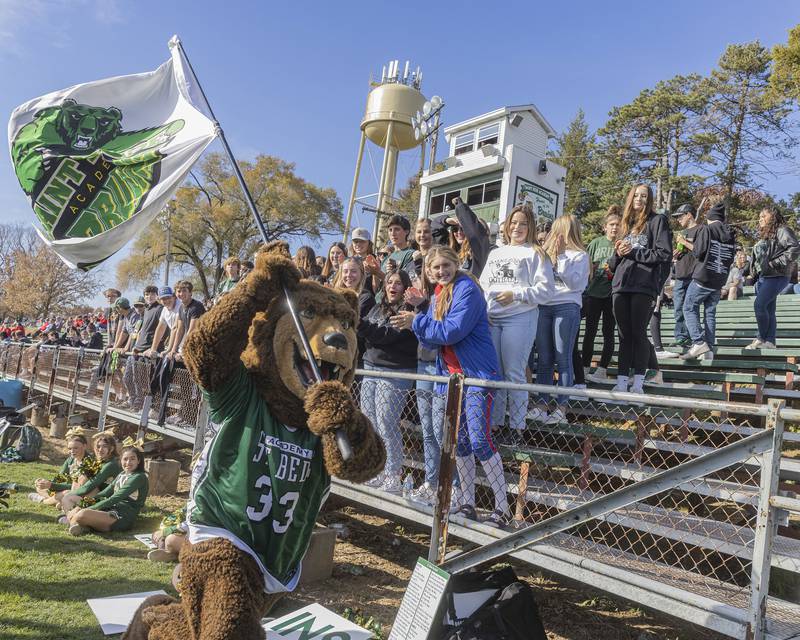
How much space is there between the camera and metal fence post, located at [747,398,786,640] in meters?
2.59

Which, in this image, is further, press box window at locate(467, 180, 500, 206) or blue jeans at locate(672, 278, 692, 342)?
press box window at locate(467, 180, 500, 206)

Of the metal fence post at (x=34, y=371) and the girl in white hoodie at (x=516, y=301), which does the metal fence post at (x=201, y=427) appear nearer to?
the girl in white hoodie at (x=516, y=301)

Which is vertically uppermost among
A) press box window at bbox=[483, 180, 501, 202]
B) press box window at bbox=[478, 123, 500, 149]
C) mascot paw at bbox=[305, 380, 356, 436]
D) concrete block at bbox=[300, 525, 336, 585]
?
press box window at bbox=[478, 123, 500, 149]

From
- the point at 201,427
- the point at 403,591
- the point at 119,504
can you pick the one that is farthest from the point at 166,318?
the point at 403,591

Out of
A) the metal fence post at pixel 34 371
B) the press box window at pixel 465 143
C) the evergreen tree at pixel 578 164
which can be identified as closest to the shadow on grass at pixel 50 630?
the metal fence post at pixel 34 371

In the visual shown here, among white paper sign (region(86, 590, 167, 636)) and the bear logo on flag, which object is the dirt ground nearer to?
white paper sign (region(86, 590, 167, 636))

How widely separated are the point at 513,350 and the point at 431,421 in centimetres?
89

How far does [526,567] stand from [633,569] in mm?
2374

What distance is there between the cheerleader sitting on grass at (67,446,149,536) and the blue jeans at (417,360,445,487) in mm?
3633

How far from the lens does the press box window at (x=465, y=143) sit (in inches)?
943

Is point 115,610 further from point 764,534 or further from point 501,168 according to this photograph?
point 501,168

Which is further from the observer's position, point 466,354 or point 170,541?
point 170,541

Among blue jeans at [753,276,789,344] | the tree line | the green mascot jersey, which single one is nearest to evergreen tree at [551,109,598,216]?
the tree line

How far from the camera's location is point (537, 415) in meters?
4.56
